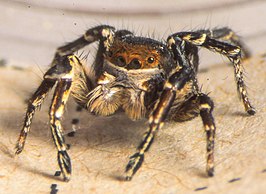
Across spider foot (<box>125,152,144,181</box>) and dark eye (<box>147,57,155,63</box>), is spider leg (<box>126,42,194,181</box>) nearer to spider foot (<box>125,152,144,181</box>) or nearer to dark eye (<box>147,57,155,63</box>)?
spider foot (<box>125,152,144,181</box>)

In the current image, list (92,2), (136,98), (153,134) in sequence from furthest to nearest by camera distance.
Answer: (92,2), (136,98), (153,134)

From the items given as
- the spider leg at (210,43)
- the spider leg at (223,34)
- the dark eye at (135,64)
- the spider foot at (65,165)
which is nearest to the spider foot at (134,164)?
the spider foot at (65,165)

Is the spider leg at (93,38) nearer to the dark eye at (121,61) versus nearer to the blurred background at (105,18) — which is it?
the dark eye at (121,61)

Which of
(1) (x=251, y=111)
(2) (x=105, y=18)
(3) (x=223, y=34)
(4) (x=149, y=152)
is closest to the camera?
(4) (x=149, y=152)

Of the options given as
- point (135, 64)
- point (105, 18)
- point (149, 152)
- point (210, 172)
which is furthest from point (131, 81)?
point (105, 18)

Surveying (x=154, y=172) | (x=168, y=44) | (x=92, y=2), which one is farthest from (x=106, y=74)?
(x=92, y=2)

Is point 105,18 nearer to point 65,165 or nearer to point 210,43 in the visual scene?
point 210,43

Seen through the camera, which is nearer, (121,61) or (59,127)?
(59,127)

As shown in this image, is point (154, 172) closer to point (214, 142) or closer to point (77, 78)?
point (214, 142)
